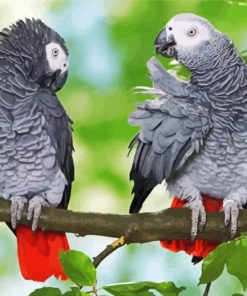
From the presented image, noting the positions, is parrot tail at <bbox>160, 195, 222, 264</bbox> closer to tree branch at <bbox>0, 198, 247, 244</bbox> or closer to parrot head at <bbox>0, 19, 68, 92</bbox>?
tree branch at <bbox>0, 198, 247, 244</bbox>

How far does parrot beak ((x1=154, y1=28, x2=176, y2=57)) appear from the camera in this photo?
98 centimetres

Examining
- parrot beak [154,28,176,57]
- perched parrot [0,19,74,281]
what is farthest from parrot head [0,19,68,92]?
parrot beak [154,28,176,57]

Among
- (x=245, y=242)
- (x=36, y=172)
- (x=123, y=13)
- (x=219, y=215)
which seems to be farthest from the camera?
(x=123, y=13)

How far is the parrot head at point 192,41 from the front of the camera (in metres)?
0.95

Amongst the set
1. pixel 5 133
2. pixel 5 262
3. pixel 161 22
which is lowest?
pixel 5 262

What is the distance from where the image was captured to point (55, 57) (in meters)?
0.99

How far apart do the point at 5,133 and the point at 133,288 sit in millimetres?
373

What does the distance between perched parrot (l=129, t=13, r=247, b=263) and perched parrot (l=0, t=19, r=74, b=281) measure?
0.41 feet

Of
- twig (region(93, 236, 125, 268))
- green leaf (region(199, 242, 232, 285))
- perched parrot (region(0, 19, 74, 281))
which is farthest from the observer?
perched parrot (region(0, 19, 74, 281))

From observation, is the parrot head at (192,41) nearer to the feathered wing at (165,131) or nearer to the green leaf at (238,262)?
the feathered wing at (165,131)

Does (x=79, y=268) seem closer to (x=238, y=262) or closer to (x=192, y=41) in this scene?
(x=238, y=262)

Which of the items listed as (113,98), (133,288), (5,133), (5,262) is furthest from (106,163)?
(133,288)

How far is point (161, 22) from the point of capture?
149 centimetres

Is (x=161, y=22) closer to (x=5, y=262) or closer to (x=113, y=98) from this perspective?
(x=113, y=98)
